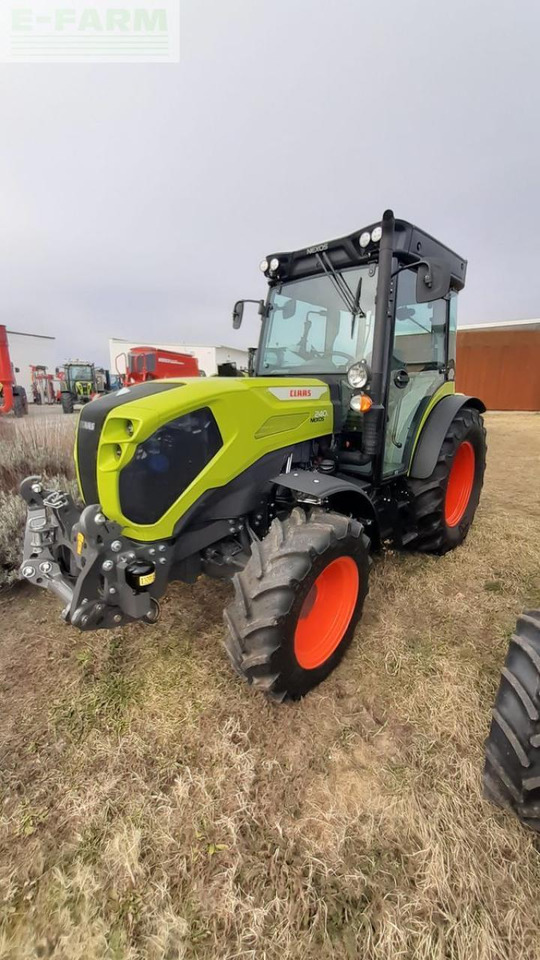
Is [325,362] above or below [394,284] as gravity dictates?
below

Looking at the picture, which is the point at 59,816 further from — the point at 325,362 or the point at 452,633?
the point at 325,362

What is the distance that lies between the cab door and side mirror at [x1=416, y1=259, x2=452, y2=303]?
0.47 metres

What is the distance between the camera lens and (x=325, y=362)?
3.11 m

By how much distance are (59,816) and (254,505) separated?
64.2 inches

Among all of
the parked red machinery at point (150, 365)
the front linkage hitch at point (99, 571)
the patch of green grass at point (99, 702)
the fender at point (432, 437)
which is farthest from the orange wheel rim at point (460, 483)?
A: the parked red machinery at point (150, 365)

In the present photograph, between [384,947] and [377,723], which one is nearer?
[384,947]

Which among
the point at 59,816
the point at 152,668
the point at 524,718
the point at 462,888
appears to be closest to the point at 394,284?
the point at 524,718

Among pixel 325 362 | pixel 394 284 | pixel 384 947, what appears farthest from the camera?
pixel 325 362

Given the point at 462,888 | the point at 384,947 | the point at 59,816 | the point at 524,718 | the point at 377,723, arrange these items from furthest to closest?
the point at 377,723 < the point at 59,816 < the point at 524,718 < the point at 462,888 < the point at 384,947

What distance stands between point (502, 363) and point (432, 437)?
14.7 metres

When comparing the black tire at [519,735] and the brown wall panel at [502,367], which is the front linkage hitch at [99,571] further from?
the brown wall panel at [502,367]

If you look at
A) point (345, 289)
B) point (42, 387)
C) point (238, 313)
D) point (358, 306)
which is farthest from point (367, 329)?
point (42, 387)

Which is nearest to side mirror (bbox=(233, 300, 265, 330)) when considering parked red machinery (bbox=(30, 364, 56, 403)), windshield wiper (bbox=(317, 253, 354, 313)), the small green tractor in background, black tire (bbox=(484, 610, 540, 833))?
windshield wiper (bbox=(317, 253, 354, 313))

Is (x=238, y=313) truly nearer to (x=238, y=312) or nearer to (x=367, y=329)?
(x=238, y=312)
